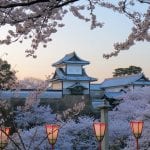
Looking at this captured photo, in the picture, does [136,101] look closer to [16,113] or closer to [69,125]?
[69,125]

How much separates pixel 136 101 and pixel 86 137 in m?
4.51

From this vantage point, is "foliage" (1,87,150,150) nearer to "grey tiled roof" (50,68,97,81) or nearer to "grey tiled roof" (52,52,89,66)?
"grey tiled roof" (50,68,97,81)

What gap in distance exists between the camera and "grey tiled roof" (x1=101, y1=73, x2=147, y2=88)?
138ft

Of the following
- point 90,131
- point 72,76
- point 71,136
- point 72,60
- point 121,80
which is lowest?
point 71,136

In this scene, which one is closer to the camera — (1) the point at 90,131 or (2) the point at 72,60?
(1) the point at 90,131

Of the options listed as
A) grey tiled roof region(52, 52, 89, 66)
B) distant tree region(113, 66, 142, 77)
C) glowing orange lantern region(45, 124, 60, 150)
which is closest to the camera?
glowing orange lantern region(45, 124, 60, 150)

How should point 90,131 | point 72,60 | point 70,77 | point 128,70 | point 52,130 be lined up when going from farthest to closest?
point 128,70 → point 72,60 → point 70,77 → point 90,131 → point 52,130

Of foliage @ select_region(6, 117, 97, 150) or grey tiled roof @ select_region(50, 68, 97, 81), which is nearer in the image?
foliage @ select_region(6, 117, 97, 150)

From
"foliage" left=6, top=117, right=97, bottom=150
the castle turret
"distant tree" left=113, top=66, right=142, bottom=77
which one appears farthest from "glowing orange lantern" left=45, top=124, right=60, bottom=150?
"distant tree" left=113, top=66, right=142, bottom=77

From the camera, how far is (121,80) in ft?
148

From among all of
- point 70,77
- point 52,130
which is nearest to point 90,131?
point 52,130

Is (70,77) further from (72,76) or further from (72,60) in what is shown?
(72,60)

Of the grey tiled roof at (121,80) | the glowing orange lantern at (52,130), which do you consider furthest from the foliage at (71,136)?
the grey tiled roof at (121,80)

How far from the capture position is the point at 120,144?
56.0 ft
